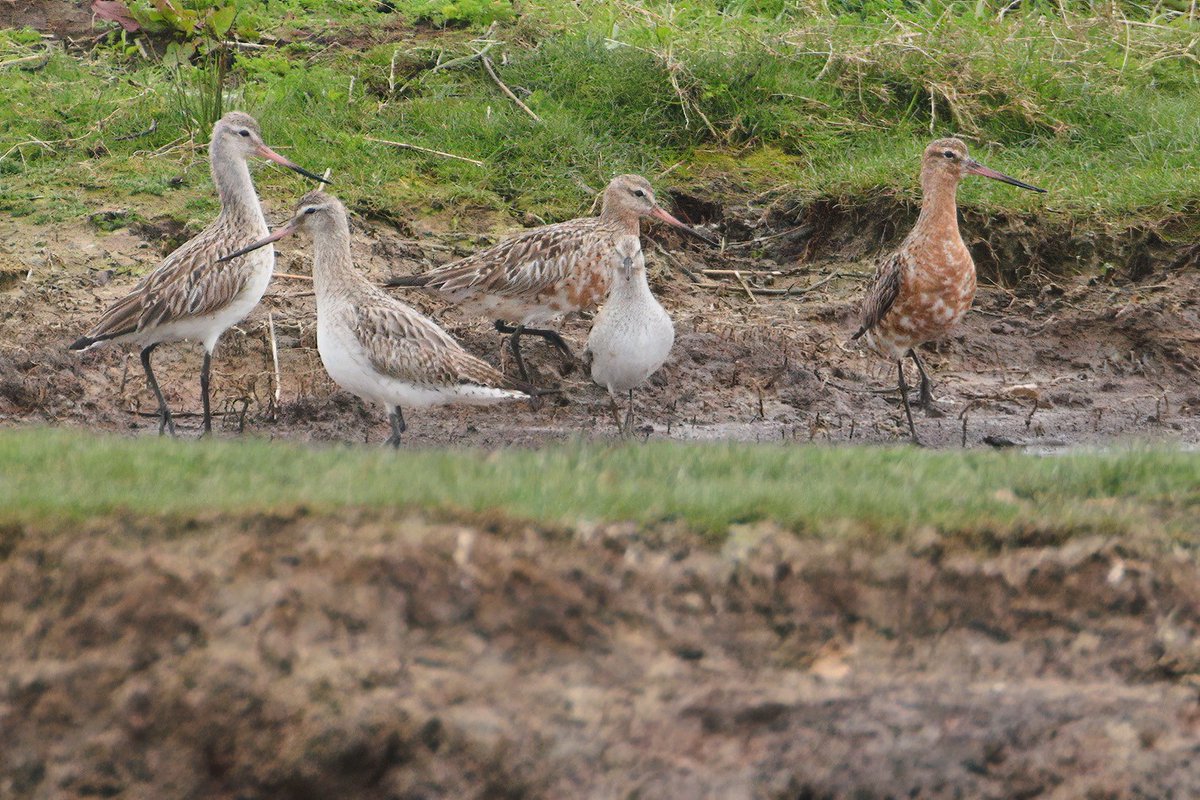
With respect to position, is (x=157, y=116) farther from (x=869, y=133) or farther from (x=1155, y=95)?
(x=1155, y=95)

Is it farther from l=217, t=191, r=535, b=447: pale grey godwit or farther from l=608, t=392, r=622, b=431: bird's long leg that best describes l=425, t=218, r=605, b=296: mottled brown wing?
l=217, t=191, r=535, b=447: pale grey godwit

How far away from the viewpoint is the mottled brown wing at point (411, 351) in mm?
8438

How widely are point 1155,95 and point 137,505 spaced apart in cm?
1018

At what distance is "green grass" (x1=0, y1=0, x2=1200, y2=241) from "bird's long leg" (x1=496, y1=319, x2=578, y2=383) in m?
1.27

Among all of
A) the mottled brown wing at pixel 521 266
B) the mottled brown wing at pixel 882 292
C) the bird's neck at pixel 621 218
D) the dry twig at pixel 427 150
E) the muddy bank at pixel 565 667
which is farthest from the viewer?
the dry twig at pixel 427 150

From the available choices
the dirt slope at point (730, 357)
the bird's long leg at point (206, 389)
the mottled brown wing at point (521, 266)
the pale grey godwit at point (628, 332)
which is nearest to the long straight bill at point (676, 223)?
the dirt slope at point (730, 357)

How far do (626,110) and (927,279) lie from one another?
3312 mm

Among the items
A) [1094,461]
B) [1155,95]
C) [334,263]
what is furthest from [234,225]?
[1155,95]

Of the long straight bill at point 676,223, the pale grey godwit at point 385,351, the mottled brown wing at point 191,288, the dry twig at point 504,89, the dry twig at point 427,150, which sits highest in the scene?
the dry twig at point 504,89

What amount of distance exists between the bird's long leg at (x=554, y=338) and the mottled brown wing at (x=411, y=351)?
1.58 m

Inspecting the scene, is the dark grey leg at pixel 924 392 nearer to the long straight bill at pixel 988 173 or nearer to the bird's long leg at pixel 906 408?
the bird's long leg at pixel 906 408

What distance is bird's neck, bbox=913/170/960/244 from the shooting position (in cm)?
992

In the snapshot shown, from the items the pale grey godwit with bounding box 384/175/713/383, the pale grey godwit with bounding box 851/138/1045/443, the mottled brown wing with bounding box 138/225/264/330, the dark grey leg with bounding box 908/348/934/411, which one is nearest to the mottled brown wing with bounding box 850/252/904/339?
the pale grey godwit with bounding box 851/138/1045/443

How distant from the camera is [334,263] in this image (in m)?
8.95
